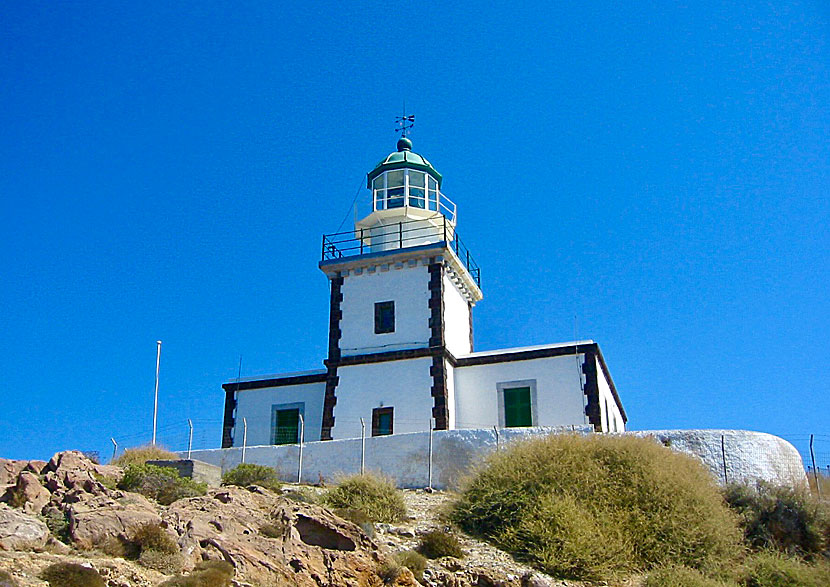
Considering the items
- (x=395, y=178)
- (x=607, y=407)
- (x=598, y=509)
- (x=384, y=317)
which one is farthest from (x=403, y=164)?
(x=598, y=509)

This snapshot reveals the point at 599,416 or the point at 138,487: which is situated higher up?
the point at 599,416

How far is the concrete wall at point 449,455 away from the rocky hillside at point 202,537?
19.5 ft

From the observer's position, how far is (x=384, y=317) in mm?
27922

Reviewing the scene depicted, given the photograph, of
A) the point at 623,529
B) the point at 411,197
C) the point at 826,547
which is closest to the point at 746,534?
the point at 826,547

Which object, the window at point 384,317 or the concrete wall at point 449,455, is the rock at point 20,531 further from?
the window at point 384,317

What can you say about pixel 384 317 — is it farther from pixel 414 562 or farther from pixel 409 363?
pixel 414 562

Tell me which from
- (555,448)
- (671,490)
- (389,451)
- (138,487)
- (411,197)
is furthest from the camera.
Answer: (411,197)

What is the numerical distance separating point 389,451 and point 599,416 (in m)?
6.51

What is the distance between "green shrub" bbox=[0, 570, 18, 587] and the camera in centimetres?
980

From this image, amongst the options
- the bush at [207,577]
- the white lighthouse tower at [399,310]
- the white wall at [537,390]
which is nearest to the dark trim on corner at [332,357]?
the white lighthouse tower at [399,310]

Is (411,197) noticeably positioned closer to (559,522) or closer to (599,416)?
(599,416)

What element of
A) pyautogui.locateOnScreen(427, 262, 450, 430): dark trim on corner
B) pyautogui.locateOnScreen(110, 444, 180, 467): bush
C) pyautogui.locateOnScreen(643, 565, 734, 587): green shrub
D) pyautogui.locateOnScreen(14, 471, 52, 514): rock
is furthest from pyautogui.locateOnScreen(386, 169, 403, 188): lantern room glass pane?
pyautogui.locateOnScreen(14, 471, 52, 514): rock

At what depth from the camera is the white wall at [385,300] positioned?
27.3 meters

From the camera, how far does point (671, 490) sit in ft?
55.7
